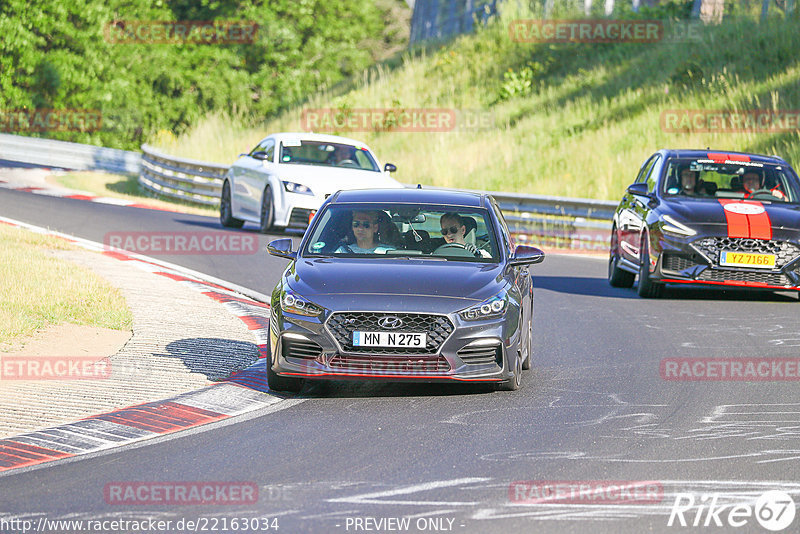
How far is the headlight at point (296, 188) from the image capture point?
21.1 metres

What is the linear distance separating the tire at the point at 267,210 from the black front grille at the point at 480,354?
12239 millimetres

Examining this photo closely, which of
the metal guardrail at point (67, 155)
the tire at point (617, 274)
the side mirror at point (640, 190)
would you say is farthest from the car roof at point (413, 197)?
the metal guardrail at point (67, 155)

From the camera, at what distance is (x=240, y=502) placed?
21.9 ft

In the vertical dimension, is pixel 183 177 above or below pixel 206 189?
above

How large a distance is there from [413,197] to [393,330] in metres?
1.82

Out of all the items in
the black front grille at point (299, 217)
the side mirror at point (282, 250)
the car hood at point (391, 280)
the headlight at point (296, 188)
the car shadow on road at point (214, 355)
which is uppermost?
the side mirror at point (282, 250)

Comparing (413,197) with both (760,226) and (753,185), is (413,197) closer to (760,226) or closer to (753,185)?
(760,226)

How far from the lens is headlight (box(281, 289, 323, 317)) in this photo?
9477 mm

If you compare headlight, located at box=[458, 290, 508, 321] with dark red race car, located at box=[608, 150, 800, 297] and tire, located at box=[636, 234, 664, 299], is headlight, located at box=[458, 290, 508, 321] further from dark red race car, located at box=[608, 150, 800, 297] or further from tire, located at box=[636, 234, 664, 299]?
tire, located at box=[636, 234, 664, 299]

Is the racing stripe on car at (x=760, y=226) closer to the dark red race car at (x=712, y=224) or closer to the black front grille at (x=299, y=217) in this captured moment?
the dark red race car at (x=712, y=224)

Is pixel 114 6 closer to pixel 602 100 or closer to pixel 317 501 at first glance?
pixel 602 100

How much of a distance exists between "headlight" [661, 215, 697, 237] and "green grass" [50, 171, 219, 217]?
14.1m

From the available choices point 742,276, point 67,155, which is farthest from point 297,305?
point 67,155

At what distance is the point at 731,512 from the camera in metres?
6.52
